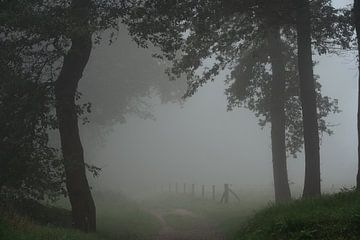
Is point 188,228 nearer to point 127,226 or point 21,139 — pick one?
point 127,226

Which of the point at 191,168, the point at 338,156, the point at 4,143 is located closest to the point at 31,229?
the point at 4,143

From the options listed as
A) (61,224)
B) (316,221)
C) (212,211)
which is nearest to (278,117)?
(212,211)

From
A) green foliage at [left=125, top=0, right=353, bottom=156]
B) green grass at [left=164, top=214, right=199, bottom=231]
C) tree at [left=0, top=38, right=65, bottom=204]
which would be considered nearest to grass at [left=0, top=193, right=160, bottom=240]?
tree at [left=0, top=38, right=65, bottom=204]

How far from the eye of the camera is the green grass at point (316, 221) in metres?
9.21

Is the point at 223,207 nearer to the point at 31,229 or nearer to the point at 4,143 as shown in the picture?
the point at 4,143

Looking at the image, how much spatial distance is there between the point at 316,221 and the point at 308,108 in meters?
8.41

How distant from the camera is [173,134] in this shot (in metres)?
128

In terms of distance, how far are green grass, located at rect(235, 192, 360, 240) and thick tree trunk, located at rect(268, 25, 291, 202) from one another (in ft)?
43.2

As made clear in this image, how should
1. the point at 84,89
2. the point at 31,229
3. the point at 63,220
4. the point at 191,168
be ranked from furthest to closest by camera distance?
the point at 191,168 → the point at 84,89 → the point at 63,220 → the point at 31,229

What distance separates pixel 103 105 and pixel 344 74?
5823 inches

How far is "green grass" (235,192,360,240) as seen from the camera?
9211 mm

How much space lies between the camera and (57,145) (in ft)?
144

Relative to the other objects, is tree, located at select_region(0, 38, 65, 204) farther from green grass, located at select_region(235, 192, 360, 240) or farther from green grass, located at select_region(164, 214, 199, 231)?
green grass, located at select_region(164, 214, 199, 231)

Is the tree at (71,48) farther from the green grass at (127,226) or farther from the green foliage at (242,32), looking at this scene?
the green grass at (127,226)
